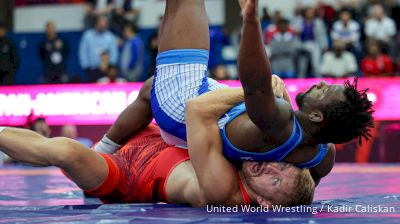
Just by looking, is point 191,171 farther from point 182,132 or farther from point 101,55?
point 101,55

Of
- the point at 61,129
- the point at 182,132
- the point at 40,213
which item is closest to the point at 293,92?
the point at 61,129

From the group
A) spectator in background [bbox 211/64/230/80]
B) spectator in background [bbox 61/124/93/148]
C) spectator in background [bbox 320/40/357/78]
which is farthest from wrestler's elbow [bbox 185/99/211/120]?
spectator in background [bbox 320/40/357/78]

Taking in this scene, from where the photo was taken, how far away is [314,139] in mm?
3752

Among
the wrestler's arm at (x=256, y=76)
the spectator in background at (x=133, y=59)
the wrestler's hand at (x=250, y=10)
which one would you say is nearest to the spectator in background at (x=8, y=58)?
the spectator in background at (x=133, y=59)

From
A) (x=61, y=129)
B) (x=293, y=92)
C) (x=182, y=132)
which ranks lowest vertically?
(x=61, y=129)

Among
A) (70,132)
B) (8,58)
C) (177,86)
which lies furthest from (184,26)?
(8,58)

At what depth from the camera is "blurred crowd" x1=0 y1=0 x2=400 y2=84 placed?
10789mm

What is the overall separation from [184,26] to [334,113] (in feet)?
A: 3.18

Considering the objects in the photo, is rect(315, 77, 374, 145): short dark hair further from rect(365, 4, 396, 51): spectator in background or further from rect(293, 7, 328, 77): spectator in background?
rect(365, 4, 396, 51): spectator in background

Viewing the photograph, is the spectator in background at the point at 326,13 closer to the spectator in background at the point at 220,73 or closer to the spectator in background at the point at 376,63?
the spectator in background at the point at 376,63

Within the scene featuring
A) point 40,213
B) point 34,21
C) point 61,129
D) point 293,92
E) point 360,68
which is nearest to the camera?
point 40,213

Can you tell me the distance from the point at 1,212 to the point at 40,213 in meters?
0.19

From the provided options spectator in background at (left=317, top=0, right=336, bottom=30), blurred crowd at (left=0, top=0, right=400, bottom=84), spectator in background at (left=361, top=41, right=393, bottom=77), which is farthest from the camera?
spectator in background at (left=317, top=0, right=336, bottom=30)

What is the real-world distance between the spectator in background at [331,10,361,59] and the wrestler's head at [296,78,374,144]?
761cm
